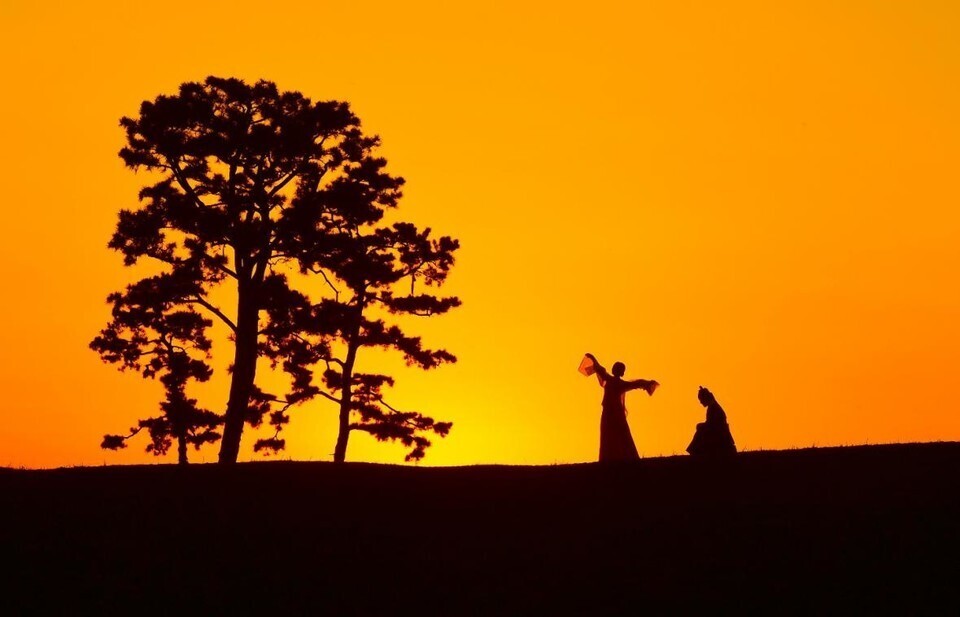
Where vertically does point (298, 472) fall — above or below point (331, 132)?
below

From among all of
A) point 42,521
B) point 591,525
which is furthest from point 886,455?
point 42,521

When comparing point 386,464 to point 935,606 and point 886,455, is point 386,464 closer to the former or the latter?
point 886,455

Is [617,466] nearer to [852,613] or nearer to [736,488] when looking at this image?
[736,488]

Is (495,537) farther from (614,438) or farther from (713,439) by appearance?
(713,439)

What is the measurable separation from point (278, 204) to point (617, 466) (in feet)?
52.3

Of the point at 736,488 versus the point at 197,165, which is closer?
the point at 736,488

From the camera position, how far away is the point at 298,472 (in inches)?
1246

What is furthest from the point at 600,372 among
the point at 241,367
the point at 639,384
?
the point at 241,367

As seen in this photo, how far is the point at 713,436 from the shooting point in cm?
3117

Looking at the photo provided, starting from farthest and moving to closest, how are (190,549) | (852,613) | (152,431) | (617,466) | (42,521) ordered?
1. (152,431)
2. (617,466)
3. (42,521)
4. (190,549)
5. (852,613)

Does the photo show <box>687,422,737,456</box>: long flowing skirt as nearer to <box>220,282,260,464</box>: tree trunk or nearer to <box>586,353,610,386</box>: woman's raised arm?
<box>586,353,610,386</box>: woman's raised arm

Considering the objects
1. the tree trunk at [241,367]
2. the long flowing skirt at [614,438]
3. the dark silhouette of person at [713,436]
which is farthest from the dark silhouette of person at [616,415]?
the tree trunk at [241,367]

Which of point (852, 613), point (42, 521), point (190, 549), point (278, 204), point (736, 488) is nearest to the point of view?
point (852, 613)

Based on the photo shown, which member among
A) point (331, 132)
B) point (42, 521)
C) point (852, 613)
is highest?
point (331, 132)
